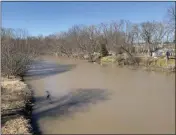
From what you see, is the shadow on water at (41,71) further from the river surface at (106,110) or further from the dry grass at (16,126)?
the dry grass at (16,126)

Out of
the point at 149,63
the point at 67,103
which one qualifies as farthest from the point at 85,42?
the point at 67,103

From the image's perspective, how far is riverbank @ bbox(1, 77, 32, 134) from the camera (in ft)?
26.0

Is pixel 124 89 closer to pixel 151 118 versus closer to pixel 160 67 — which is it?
pixel 151 118

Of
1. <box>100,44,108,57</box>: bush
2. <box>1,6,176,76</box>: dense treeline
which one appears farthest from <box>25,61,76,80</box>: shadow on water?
<box>100,44,108,57</box>: bush

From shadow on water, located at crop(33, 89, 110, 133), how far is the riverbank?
1.33 ft

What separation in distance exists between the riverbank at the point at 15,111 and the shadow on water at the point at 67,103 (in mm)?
405

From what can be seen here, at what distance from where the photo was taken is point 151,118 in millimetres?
9625

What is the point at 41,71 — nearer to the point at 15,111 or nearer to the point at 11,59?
the point at 11,59

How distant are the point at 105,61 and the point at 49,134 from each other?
92.5 feet

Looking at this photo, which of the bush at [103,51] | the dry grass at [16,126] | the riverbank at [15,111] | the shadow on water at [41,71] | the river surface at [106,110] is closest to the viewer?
the dry grass at [16,126]

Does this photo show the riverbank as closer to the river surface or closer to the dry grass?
the dry grass

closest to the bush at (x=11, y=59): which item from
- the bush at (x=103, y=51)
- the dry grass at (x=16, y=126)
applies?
the dry grass at (x=16, y=126)

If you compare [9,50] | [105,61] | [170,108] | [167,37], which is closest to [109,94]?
[170,108]

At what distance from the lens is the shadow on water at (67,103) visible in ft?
32.7
